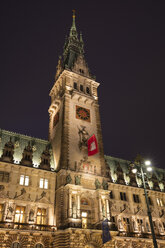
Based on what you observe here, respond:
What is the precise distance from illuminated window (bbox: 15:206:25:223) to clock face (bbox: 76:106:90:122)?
22.8 metres

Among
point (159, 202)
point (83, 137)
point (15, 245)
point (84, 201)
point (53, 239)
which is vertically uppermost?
point (83, 137)

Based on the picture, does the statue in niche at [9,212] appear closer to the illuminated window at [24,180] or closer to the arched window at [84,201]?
the illuminated window at [24,180]

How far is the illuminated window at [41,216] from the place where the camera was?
3947 cm

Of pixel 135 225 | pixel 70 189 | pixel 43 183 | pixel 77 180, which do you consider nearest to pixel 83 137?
pixel 77 180

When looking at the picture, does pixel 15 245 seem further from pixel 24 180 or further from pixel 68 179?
pixel 68 179

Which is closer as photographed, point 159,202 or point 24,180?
point 24,180

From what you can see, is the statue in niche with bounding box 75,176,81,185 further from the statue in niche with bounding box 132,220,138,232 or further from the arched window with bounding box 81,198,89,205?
the statue in niche with bounding box 132,220,138,232

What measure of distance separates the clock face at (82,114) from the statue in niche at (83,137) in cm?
281

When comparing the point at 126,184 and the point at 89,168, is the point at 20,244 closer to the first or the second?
the point at 89,168

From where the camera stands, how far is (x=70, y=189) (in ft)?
132

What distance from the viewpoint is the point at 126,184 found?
53719mm

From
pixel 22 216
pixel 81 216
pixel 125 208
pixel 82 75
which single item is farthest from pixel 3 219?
pixel 82 75

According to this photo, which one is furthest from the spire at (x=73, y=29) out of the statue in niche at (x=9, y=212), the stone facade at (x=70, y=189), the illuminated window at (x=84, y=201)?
the statue in niche at (x=9, y=212)

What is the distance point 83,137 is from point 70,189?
1258 centimetres
